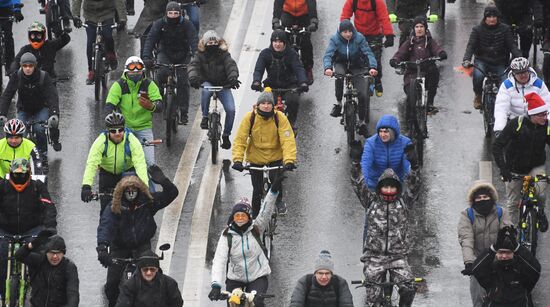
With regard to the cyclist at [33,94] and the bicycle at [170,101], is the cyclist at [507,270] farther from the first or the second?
the bicycle at [170,101]

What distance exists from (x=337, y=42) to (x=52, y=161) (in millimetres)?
4258

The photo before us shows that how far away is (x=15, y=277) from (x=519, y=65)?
7213 mm

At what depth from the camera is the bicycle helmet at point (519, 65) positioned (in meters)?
25.1

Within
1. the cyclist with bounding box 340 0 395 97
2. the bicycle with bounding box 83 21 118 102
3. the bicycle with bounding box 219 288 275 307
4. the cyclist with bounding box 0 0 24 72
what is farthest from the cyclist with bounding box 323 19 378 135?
the bicycle with bounding box 219 288 275 307

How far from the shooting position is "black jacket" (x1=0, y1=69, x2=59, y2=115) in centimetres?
2595

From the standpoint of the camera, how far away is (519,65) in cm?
2516

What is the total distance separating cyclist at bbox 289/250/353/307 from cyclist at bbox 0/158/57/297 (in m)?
3.47

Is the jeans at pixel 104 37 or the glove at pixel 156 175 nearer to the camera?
the glove at pixel 156 175

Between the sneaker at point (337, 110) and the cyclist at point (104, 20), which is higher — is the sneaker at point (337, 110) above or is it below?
below

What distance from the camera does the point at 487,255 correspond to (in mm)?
21062

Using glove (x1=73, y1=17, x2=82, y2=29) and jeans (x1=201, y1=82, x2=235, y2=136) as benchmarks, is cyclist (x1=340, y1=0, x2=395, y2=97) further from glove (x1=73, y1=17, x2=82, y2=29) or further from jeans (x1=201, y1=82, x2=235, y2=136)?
glove (x1=73, y1=17, x2=82, y2=29)

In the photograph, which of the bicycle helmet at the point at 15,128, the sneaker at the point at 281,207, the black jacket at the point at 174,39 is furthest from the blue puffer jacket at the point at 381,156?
the black jacket at the point at 174,39

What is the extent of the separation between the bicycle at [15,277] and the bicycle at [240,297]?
244 cm

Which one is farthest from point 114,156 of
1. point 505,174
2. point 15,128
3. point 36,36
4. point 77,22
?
point 77,22
